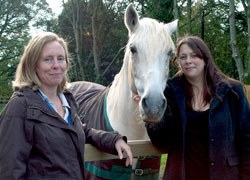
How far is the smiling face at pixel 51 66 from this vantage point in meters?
1.92

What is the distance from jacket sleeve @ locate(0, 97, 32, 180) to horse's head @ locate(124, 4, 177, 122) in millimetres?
901

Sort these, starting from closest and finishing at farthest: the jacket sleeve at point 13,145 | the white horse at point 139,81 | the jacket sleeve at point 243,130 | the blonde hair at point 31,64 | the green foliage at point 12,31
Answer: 1. the jacket sleeve at point 13,145
2. the blonde hair at point 31,64
3. the jacket sleeve at point 243,130
4. the white horse at point 139,81
5. the green foliage at point 12,31

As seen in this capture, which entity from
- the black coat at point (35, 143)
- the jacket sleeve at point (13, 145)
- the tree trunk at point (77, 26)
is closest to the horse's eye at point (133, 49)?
the black coat at point (35, 143)

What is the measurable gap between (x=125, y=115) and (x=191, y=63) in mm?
900

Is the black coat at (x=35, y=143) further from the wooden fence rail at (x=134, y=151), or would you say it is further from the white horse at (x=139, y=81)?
the white horse at (x=139, y=81)

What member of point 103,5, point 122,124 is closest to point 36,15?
point 103,5

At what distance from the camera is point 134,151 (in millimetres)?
2512

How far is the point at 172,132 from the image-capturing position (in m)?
2.53

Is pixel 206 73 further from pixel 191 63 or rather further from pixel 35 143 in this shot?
pixel 35 143

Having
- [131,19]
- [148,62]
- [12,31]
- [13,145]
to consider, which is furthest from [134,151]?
[12,31]

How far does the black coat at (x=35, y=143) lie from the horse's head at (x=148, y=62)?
2.06 feet

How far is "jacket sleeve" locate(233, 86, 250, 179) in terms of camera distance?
2.33 m

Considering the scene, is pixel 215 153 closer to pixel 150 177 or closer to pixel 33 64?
pixel 150 177

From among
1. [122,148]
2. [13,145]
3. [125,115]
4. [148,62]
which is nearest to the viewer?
[13,145]
